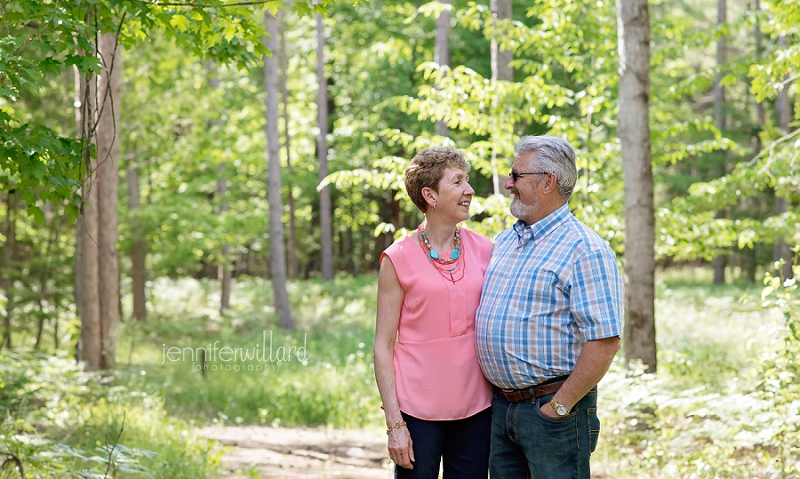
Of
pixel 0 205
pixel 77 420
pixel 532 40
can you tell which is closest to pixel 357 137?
pixel 0 205

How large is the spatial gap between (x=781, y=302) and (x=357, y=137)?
1828 cm

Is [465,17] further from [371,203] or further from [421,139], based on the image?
[371,203]

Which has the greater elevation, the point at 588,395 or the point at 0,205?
the point at 0,205

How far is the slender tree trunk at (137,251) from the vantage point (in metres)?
13.1

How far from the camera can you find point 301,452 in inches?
271

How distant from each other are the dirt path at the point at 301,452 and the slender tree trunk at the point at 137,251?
6.48m

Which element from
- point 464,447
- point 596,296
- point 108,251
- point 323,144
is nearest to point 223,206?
point 323,144

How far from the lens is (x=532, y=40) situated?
23.7 feet

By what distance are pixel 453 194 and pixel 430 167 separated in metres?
0.15

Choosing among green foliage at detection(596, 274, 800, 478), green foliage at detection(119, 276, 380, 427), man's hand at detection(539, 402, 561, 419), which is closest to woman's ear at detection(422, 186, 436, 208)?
man's hand at detection(539, 402, 561, 419)

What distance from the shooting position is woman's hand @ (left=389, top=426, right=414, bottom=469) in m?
2.91

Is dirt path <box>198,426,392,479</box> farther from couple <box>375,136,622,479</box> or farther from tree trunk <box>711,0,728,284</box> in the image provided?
tree trunk <box>711,0,728,284</box>

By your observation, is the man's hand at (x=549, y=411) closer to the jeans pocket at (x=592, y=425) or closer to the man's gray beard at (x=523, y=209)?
A: the jeans pocket at (x=592, y=425)

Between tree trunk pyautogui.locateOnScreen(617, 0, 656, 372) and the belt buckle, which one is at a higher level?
tree trunk pyautogui.locateOnScreen(617, 0, 656, 372)
